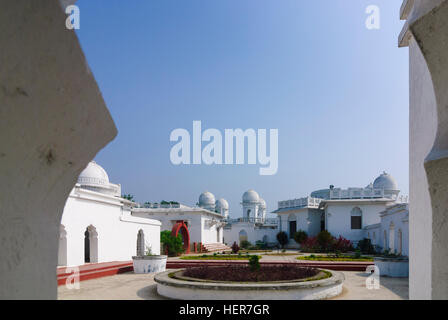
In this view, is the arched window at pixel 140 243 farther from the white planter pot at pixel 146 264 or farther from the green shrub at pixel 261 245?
the green shrub at pixel 261 245

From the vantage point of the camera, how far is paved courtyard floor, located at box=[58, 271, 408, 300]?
31.6 ft

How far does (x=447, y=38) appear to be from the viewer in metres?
1.85

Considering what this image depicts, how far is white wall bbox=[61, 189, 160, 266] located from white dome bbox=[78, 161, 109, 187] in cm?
286

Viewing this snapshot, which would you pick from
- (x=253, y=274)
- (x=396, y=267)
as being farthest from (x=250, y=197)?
(x=253, y=274)

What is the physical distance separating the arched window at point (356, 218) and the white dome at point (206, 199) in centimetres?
1883

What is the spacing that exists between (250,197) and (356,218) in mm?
17734

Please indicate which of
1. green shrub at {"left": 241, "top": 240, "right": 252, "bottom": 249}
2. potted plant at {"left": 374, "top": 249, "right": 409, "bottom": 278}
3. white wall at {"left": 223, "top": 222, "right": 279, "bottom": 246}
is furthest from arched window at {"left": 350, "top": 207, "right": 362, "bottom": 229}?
potted plant at {"left": 374, "top": 249, "right": 409, "bottom": 278}

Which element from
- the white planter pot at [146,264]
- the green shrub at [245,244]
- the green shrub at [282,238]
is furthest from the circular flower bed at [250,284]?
the green shrub at [245,244]

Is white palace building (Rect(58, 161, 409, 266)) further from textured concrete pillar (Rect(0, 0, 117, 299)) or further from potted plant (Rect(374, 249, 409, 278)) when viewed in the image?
textured concrete pillar (Rect(0, 0, 117, 299))

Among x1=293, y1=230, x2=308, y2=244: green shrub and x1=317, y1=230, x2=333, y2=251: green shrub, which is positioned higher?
x1=317, y1=230, x2=333, y2=251: green shrub

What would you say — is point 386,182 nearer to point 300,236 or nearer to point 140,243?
point 300,236

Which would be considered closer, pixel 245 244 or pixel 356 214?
pixel 356 214

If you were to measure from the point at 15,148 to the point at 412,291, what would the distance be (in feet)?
A: 13.9

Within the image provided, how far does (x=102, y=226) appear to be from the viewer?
16359mm
